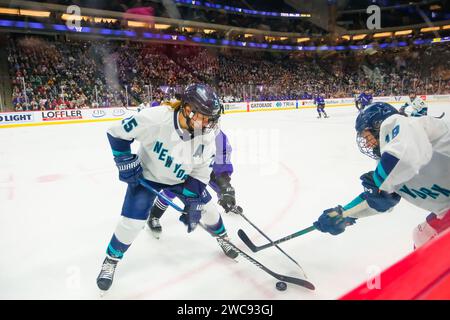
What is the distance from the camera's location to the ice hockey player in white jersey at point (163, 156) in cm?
180

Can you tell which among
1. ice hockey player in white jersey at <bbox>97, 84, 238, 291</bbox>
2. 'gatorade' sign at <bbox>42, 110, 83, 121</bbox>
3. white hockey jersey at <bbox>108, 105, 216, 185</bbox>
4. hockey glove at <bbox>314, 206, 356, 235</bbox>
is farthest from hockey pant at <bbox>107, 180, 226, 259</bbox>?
'gatorade' sign at <bbox>42, 110, 83, 121</bbox>

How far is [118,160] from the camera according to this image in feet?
6.04

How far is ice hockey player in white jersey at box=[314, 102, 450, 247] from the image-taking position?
1.27 meters

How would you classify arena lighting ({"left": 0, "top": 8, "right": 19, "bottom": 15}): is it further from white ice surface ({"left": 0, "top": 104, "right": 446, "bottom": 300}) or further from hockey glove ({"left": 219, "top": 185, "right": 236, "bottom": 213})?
hockey glove ({"left": 219, "top": 185, "right": 236, "bottom": 213})

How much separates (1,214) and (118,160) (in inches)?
87.6

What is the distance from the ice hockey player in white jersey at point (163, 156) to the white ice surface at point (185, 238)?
368mm

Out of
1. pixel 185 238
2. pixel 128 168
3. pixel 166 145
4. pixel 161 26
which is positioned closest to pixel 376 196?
pixel 166 145

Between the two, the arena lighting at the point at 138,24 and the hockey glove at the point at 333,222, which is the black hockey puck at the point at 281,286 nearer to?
the hockey glove at the point at 333,222

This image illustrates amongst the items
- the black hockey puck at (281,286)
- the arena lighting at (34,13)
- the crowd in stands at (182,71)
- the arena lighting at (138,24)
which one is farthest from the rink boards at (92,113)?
the arena lighting at (138,24)

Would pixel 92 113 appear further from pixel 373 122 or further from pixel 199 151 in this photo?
pixel 373 122

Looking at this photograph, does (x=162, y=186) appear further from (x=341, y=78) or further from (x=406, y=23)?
(x=406, y=23)

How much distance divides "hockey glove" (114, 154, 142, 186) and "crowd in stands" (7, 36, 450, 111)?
8.49 meters

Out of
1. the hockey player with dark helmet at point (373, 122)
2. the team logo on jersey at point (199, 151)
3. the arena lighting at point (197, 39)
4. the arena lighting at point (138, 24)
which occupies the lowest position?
the team logo on jersey at point (199, 151)
